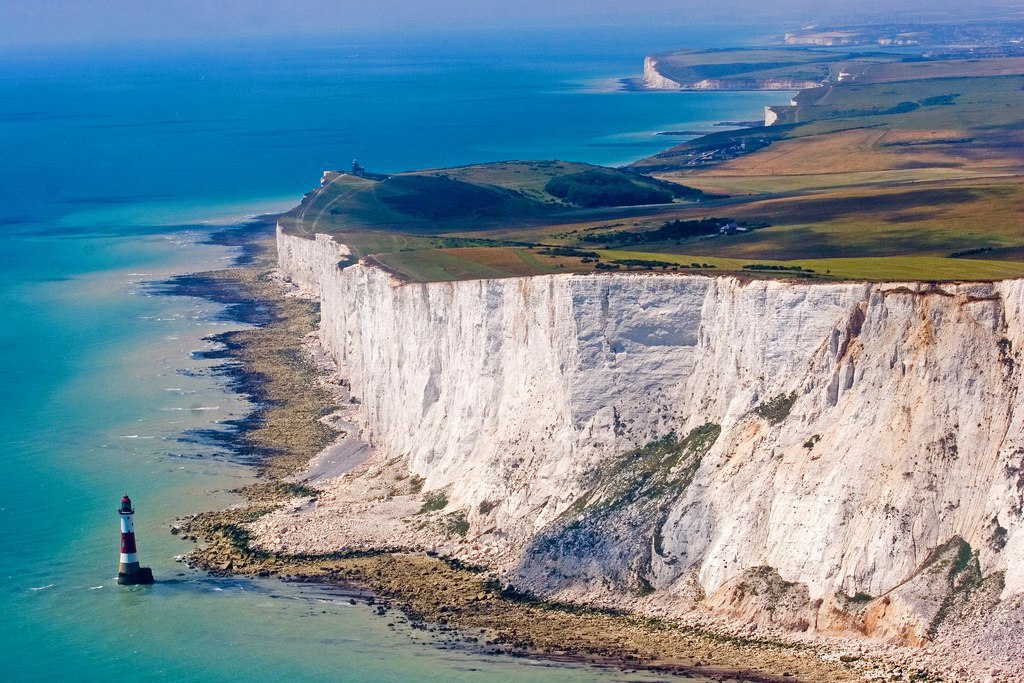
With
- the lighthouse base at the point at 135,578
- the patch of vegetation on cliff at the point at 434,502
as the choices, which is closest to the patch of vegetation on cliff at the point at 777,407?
the patch of vegetation on cliff at the point at 434,502

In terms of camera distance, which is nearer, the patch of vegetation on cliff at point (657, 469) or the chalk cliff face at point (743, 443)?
the chalk cliff face at point (743, 443)

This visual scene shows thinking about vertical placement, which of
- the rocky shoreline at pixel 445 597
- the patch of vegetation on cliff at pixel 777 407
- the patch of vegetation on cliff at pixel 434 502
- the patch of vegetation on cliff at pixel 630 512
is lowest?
the rocky shoreline at pixel 445 597

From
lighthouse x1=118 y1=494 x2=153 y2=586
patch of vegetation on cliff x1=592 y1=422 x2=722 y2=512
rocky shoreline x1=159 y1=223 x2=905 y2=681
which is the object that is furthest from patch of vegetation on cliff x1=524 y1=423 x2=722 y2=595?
lighthouse x1=118 y1=494 x2=153 y2=586

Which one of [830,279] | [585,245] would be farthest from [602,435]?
[585,245]

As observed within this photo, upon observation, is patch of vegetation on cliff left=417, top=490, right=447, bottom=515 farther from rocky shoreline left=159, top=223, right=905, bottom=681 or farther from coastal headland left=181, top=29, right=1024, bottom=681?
rocky shoreline left=159, top=223, right=905, bottom=681

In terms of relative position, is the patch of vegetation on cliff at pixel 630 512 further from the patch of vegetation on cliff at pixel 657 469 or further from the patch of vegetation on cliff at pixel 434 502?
the patch of vegetation on cliff at pixel 434 502

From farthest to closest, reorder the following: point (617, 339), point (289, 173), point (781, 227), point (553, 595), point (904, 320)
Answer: point (289, 173) < point (781, 227) < point (617, 339) < point (553, 595) < point (904, 320)

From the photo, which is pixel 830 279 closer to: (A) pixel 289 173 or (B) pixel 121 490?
(B) pixel 121 490
